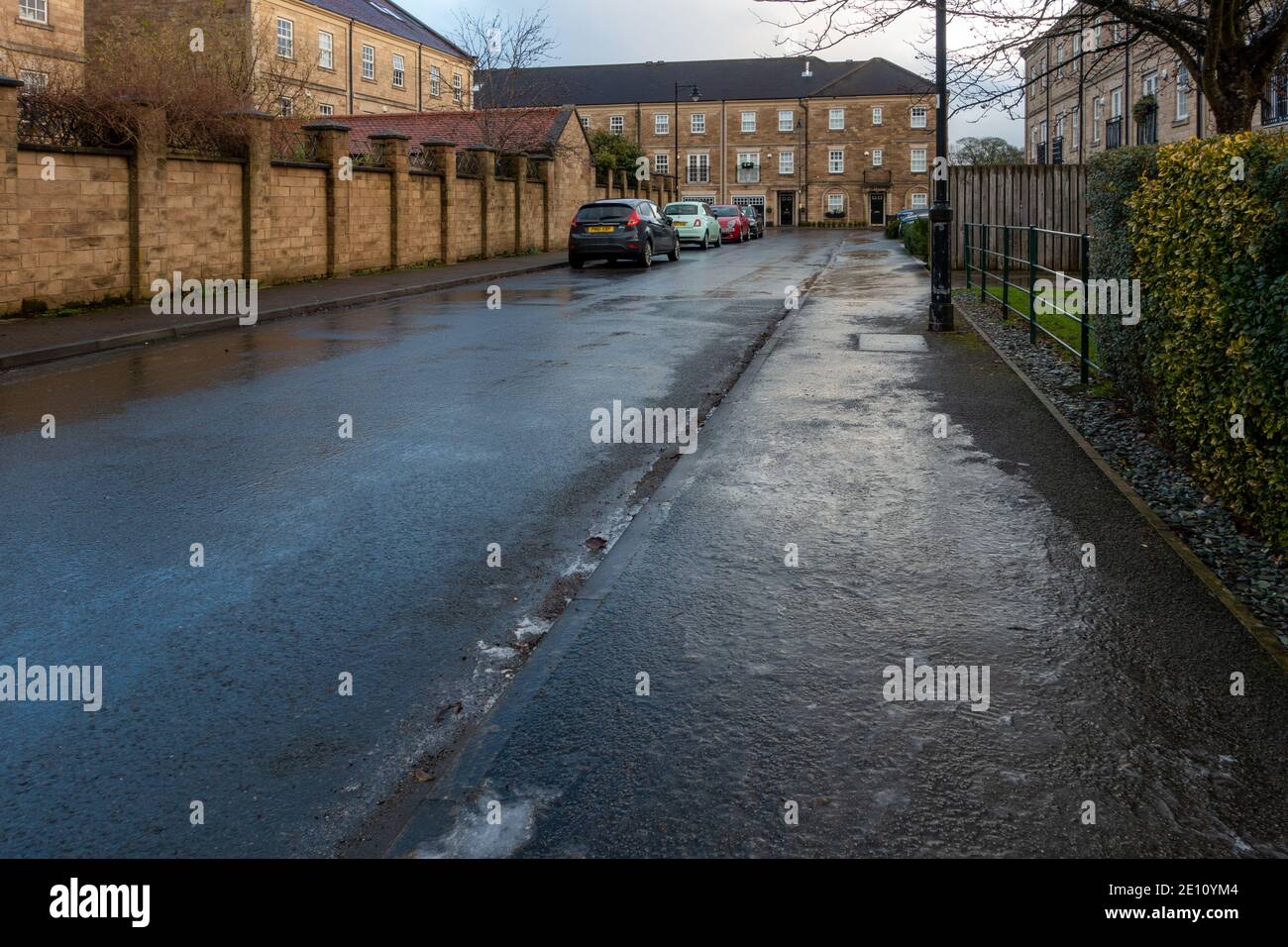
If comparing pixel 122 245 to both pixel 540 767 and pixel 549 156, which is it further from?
pixel 549 156

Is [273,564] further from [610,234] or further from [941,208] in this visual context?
[610,234]

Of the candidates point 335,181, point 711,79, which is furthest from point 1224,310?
point 711,79

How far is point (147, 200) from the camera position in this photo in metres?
18.6

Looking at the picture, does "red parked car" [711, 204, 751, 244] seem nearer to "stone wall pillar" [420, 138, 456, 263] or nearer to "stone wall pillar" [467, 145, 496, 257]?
"stone wall pillar" [467, 145, 496, 257]

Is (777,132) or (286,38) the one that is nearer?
(286,38)

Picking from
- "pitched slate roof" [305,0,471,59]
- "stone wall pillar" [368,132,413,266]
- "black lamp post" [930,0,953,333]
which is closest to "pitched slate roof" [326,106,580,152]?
"pitched slate roof" [305,0,471,59]

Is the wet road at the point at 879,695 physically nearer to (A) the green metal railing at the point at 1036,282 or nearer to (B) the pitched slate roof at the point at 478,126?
(A) the green metal railing at the point at 1036,282

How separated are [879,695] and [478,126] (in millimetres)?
43359

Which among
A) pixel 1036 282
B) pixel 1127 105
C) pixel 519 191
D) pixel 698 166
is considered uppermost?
pixel 698 166

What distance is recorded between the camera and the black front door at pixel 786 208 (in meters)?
91.3

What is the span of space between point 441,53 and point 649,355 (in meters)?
52.7

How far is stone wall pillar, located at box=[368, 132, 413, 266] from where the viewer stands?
2761 centimetres

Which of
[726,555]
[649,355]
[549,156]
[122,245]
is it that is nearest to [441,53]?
[549,156]

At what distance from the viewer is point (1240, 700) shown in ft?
13.3
